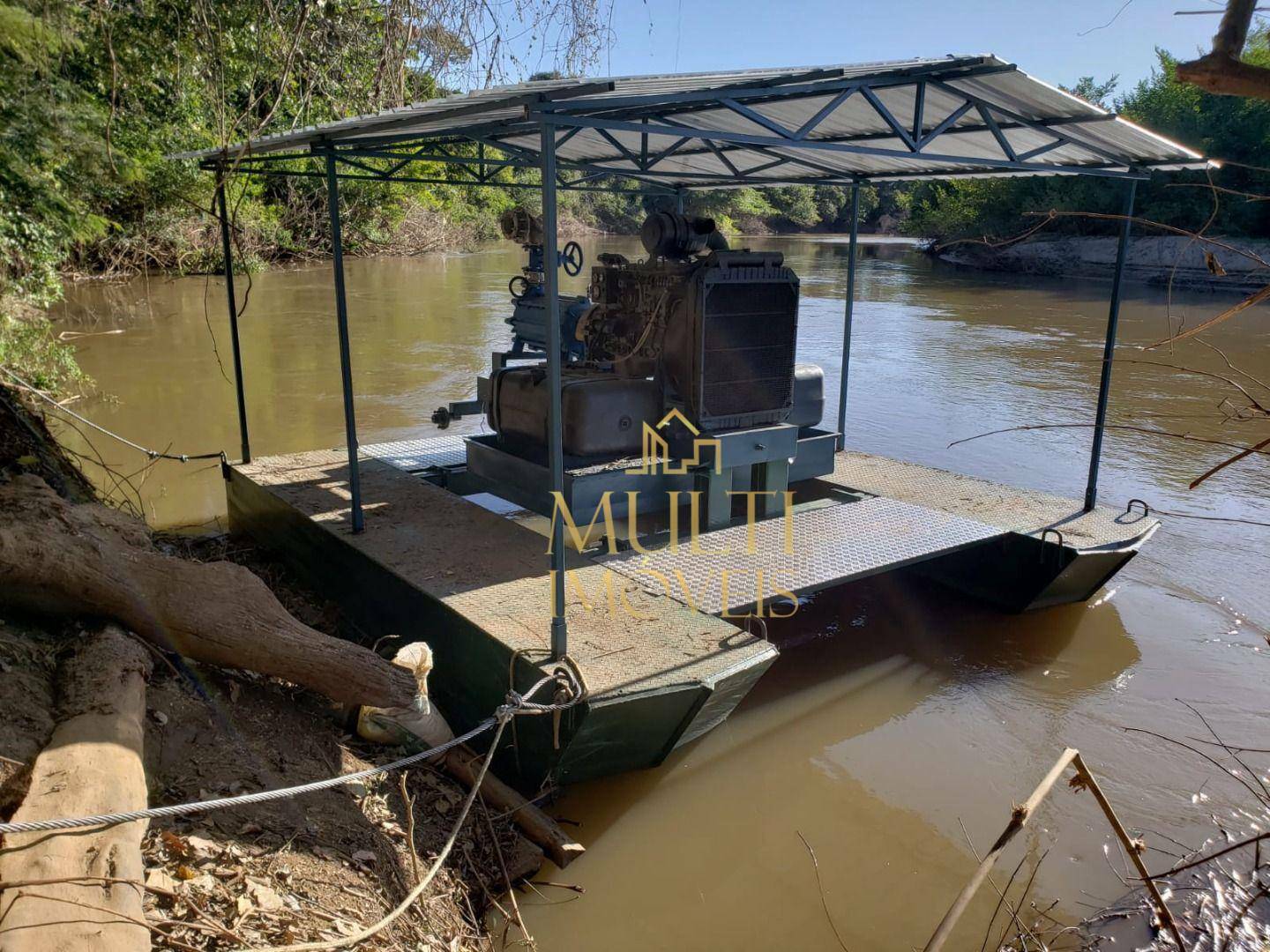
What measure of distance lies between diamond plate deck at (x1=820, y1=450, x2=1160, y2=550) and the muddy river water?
0.63 metres

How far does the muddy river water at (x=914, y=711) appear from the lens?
356 cm

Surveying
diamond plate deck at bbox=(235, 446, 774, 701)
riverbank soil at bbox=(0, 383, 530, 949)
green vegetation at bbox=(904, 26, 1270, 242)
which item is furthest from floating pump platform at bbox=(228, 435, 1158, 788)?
green vegetation at bbox=(904, 26, 1270, 242)

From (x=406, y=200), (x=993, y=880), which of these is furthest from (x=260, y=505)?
(x=406, y=200)

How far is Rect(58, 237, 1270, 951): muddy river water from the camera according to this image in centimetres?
356

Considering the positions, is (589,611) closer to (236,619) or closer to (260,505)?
(236,619)

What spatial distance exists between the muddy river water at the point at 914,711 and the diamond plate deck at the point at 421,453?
1.54m

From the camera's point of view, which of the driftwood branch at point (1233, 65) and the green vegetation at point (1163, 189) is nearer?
the driftwood branch at point (1233, 65)

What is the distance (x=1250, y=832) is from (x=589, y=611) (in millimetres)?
2874

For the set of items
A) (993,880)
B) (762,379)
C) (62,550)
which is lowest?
(993,880)

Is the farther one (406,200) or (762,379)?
(406,200)

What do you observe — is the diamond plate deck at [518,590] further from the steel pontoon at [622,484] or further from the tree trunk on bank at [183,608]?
the tree trunk on bank at [183,608]

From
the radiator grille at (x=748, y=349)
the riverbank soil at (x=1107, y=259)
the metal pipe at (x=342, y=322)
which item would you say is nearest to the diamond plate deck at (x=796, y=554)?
the radiator grille at (x=748, y=349)

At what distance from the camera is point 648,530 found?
5.77m

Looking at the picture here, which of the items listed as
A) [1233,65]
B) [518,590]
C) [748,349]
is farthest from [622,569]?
[1233,65]
